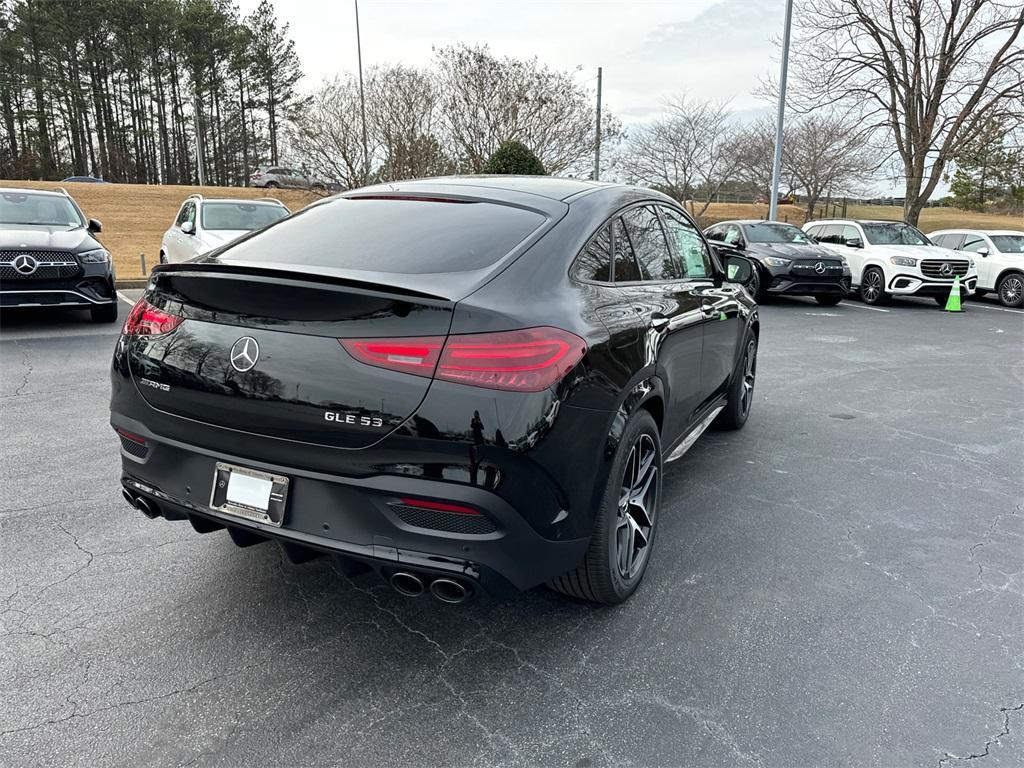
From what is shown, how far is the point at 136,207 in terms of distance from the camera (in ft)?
103

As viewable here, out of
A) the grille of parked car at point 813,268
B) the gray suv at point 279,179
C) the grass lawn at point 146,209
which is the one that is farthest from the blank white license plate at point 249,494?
the gray suv at point 279,179

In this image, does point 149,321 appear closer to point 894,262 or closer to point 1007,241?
point 894,262

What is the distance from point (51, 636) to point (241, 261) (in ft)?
5.00

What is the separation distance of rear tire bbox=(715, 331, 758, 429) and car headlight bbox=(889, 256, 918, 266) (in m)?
10.5

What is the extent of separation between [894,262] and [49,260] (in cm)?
1425

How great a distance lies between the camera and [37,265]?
7945 millimetres

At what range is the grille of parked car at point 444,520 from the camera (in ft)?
7.05

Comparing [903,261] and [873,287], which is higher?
[903,261]

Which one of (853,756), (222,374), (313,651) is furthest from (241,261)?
(853,756)

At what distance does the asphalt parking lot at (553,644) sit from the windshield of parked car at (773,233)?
11.0 metres

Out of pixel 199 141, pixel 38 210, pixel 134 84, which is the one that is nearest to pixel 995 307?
pixel 38 210

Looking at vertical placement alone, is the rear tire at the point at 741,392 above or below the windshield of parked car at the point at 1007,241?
below

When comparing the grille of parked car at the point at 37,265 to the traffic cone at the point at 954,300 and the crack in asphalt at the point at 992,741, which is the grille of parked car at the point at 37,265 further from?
the traffic cone at the point at 954,300

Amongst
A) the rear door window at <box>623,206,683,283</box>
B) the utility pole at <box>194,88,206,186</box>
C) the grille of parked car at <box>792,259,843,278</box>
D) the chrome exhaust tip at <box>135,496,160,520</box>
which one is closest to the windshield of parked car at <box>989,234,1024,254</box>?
the grille of parked car at <box>792,259,843,278</box>
